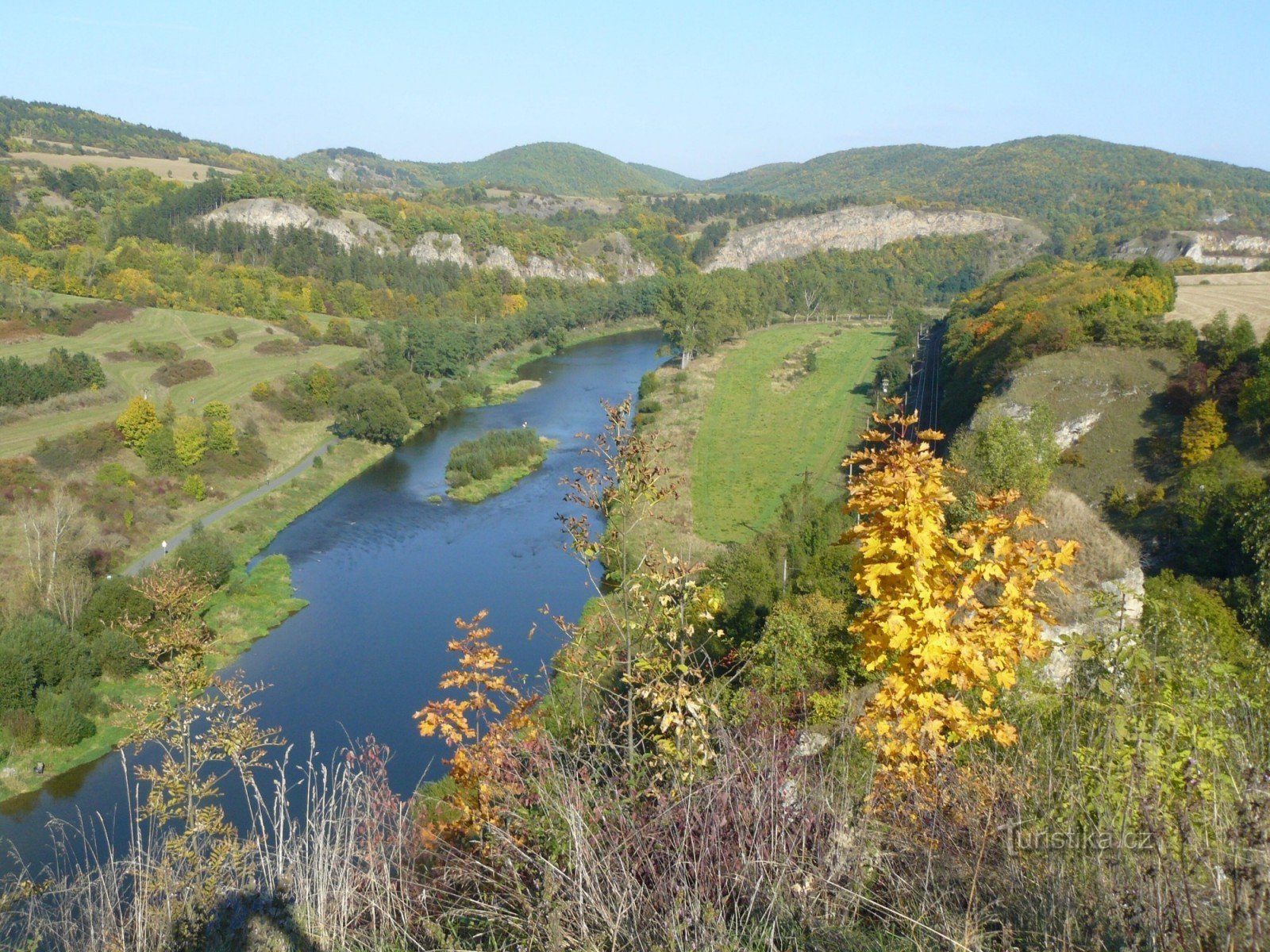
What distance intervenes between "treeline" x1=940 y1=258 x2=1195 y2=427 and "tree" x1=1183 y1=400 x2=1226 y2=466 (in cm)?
564

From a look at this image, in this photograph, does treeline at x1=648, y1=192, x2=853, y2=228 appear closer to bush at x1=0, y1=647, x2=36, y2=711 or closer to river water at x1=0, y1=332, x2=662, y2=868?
river water at x1=0, y1=332, x2=662, y2=868

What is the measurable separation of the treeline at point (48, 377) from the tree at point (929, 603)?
34690mm

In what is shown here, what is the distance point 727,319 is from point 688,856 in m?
55.2

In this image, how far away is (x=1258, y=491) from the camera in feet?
46.9

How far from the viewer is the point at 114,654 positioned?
59.0ft

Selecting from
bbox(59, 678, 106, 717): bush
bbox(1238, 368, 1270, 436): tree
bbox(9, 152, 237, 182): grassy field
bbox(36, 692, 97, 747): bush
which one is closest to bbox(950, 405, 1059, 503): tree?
bbox(1238, 368, 1270, 436): tree

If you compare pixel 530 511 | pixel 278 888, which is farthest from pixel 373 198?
pixel 278 888

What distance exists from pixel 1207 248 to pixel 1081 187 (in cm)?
6571

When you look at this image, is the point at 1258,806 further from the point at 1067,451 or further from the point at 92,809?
the point at 1067,451

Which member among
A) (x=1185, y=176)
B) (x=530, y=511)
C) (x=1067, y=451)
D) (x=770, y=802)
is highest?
(x=1185, y=176)

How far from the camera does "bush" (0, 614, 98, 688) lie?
16719mm

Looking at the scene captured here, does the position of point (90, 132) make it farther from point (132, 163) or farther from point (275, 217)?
point (275, 217)

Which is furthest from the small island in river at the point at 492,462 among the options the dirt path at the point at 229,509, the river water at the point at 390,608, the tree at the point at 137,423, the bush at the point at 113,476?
the tree at the point at 137,423

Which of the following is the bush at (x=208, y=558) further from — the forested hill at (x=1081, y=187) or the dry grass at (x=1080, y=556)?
the forested hill at (x=1081, y=187)
